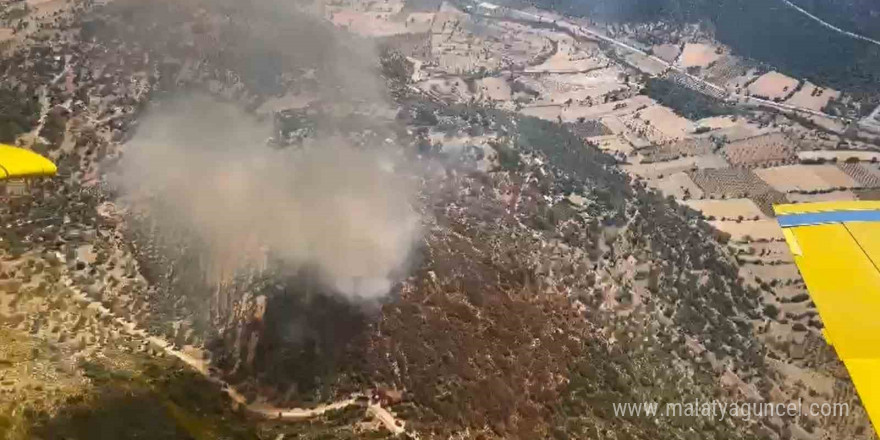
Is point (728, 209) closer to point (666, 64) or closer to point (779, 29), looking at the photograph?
point (666, 64)

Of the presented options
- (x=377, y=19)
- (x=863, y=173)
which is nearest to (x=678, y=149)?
(x=863, y=173)

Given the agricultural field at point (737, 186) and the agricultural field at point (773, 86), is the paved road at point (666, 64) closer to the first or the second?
the agricultural field at point (773, 86)

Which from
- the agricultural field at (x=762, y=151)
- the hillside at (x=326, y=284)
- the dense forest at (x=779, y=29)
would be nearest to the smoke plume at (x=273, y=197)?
the hillside at (x=326, y=284)

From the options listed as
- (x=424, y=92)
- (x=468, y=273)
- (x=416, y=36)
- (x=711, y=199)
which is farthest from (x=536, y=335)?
(x=416, y=36)

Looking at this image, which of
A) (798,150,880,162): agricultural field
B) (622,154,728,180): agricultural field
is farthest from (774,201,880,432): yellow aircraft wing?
(798,150,880,162): agricultural field

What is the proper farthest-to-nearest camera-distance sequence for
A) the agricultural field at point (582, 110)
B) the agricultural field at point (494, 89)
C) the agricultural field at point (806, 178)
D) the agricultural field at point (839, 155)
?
1. the agricultural field at point (494, 89)
2. the agricultural field at point (582, 110)
3. the agricultural field at point (839, 155)
4. the agricultural field at point (806, 178)

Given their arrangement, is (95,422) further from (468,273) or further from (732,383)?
(732,383)

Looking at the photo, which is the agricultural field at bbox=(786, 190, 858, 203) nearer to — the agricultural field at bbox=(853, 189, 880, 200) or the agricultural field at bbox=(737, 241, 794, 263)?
the agricultural field at bbox=(853, 189, 880, 200)
